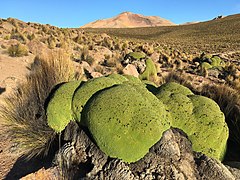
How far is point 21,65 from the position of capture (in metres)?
9.09

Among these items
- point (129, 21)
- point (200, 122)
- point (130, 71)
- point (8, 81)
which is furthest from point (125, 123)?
point (129, 21)

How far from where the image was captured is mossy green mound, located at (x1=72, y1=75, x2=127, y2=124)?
14.0 ft

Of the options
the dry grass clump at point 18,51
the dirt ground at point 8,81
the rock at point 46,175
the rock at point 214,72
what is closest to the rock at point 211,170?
the rock at point 46,175

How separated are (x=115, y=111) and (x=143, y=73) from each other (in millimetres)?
7269

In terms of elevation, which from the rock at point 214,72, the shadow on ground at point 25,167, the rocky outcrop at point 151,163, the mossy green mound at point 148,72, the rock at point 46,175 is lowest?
the rock at point 214,72

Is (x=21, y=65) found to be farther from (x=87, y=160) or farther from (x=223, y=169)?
(x=223, y=169)

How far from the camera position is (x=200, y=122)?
439cm

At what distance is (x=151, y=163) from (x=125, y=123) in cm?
63

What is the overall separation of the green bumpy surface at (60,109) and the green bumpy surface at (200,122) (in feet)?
4.98

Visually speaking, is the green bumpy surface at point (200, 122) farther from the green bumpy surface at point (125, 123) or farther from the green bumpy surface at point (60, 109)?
the green bumpy surface at point (60, 109)

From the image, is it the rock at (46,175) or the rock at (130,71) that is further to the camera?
the rock at (130,71)

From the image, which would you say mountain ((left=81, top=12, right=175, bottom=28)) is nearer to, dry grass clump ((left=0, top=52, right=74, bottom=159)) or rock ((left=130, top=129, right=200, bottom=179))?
dry grass clump ((left=0, top=52, right=74, bottom=159))

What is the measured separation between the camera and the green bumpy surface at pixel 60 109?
438 centimetres

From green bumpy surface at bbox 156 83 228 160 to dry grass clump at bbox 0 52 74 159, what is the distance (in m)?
2.07
